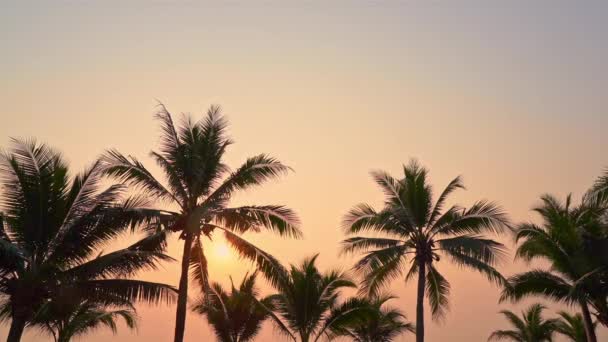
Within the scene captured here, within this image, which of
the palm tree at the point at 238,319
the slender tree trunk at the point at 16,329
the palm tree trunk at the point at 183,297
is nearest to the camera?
the slender tree trunk at the point at 16,329

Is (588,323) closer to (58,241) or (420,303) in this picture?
(420,303)

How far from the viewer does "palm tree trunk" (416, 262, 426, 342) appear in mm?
25942

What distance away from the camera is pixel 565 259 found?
83.7ft

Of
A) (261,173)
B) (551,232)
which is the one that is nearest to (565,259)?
(551,232)

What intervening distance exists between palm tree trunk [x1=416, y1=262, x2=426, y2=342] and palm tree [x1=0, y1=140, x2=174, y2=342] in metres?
11.5

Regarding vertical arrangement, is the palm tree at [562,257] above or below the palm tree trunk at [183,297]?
above

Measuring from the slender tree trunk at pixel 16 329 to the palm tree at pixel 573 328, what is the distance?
29.5 meters

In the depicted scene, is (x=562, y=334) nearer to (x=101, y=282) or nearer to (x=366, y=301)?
(x=366, y=301)

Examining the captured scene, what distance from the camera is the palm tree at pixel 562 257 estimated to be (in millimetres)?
24844

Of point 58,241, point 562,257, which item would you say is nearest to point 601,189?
point 562,257

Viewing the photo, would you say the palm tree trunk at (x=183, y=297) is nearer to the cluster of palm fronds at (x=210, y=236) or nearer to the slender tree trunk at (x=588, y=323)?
the cluster of palm fronds at (x=210, y=236)

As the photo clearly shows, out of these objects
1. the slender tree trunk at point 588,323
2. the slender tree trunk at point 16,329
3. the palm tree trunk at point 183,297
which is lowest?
the slender tree trunk at point 16,329

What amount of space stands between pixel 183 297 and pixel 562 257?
1537cm

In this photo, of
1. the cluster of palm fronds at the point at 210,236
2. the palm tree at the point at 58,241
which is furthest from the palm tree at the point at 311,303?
the palm tree at the point at 58,241
